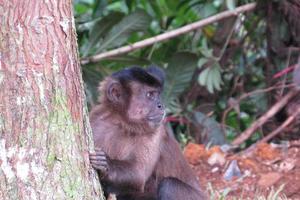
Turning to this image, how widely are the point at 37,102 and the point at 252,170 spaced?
2906 millimetres

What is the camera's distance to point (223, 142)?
21.9ft

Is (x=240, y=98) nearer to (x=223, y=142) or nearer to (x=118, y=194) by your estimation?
(x=223, y=142)

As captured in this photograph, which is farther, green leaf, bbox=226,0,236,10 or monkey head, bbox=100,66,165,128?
green leaf, bbox=226,0,236,10

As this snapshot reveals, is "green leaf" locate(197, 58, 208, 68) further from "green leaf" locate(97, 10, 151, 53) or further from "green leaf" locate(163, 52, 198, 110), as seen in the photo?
"green leaf" locate(97, 10, 151, 53)

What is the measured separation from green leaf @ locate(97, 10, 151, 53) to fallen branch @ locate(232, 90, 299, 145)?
1211 millimetres

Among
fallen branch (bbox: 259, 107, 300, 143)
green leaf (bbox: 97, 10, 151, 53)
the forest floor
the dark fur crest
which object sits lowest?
the forest floor

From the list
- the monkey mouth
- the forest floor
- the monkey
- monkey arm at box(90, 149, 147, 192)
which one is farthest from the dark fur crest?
the forest floor

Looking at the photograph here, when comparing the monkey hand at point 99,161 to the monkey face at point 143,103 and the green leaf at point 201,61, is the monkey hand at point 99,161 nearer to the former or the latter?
the monkey face at point 143,103

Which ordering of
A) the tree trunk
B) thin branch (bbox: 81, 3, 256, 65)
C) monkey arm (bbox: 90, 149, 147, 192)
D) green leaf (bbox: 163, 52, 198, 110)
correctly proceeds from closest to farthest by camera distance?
the tree trunk, monkey arm (bbox: 90, 149, 147, 192), thin branch (bbox: 81, 3, 256, 65), green leaf (bbox: 163, 52, 198, 110)

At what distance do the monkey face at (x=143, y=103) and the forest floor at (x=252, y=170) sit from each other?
1.06 meters

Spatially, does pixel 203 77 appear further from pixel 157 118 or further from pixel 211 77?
pixel 157 118

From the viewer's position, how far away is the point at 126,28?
6387mm

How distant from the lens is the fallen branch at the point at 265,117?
21.1ft

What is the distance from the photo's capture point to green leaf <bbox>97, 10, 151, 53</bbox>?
20.9 ft
